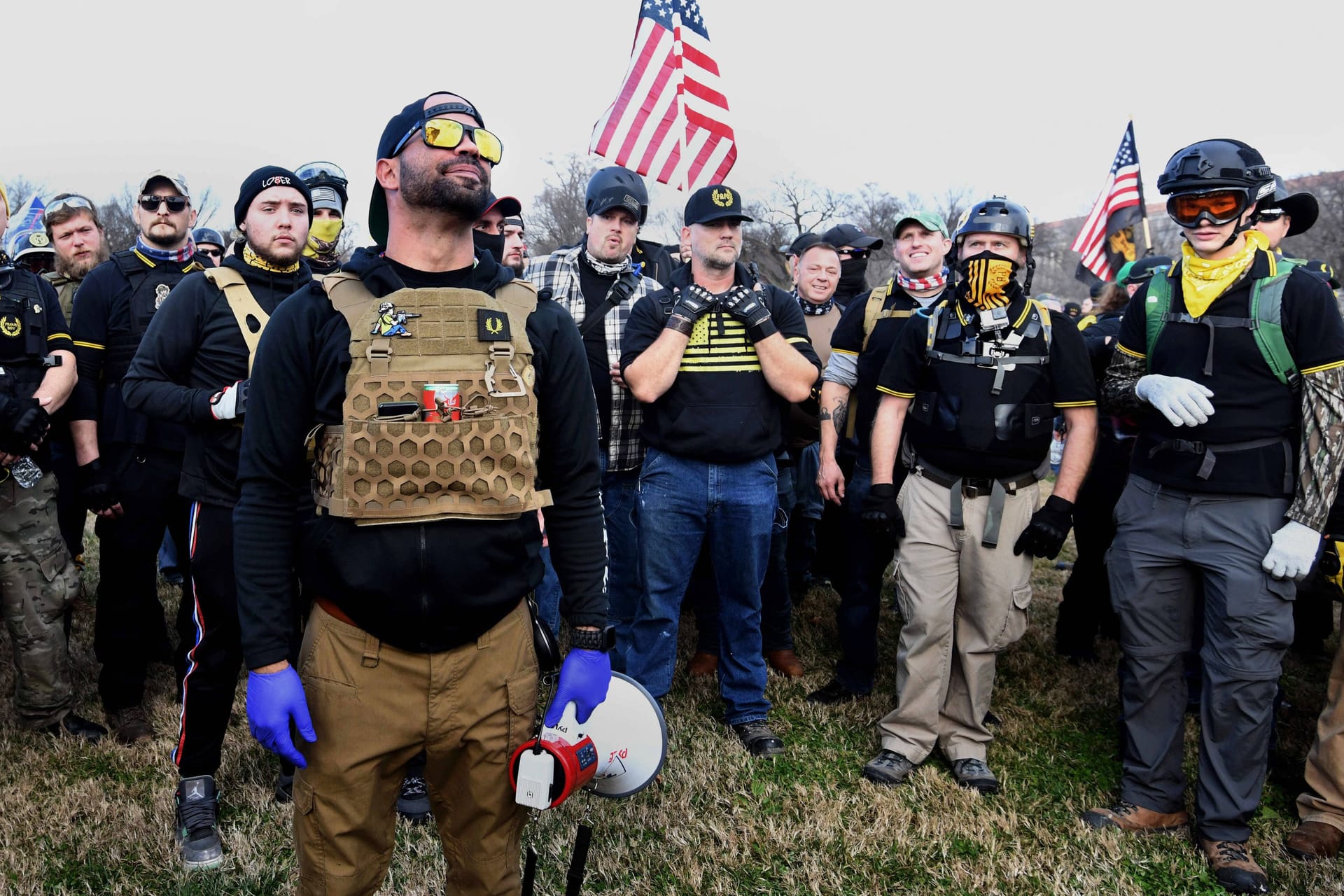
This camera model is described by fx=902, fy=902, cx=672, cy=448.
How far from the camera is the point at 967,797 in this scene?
410cm

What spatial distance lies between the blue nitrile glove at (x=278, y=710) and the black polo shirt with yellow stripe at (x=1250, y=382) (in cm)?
350

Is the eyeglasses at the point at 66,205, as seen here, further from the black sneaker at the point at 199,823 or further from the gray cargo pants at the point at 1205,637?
the gray cargo pants at the point at 1205,637

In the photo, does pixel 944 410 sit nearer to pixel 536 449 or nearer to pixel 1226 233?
pixel 1226 233

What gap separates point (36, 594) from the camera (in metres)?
4.50

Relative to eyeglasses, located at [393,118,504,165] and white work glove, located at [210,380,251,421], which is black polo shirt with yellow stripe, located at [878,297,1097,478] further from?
white work glove, located at [210,380,251,421]

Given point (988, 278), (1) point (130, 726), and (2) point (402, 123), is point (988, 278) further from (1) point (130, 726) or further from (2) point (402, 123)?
(1) point (130, 726)

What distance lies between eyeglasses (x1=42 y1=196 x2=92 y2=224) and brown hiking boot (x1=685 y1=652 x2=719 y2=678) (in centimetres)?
505

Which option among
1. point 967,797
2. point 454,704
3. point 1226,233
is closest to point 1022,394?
point 1226,233

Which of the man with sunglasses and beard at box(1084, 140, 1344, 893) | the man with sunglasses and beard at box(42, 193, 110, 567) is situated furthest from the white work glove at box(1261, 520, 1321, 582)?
the man with sunglasses and beard at box(42, 193, 110, 567)

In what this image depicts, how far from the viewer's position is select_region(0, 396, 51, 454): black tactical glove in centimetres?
411

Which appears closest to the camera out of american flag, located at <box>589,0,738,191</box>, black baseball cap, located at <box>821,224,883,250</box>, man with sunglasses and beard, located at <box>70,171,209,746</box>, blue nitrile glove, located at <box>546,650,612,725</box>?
blue nitrile glove, located at <box>546,650,612,725</box>

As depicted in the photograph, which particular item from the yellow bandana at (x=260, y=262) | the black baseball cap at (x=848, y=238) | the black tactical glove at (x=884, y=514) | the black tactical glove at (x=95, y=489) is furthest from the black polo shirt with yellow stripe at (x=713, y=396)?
the black tactical glove at (x=95, y=489)

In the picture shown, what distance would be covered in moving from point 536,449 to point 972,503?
258 centimetres

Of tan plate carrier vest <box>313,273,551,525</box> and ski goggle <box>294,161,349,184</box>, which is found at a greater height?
ski goggle <box>294,161,349,184</box>
